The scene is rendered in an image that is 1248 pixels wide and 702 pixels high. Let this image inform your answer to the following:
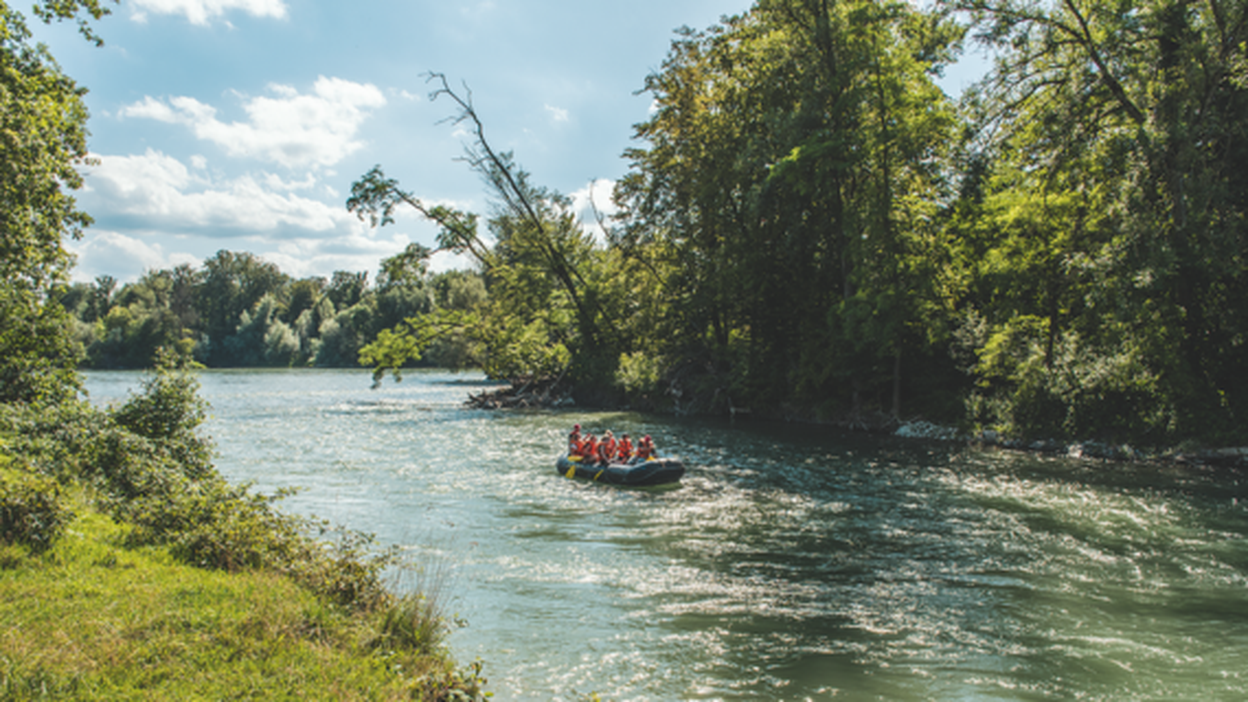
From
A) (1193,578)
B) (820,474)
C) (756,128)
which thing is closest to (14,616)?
(1193,578)

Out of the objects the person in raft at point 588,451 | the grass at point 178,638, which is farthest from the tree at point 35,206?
the person in raft at point 588,451

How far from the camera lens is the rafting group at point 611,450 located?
52.7 feet

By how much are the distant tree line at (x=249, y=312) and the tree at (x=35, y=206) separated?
44.6m

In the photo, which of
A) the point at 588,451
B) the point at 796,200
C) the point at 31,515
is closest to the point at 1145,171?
the point at 796,200

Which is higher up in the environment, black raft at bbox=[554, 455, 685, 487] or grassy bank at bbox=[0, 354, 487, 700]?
grassy bank at bbox=[0, 354, 487, 700]

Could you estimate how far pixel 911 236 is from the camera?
2258cm

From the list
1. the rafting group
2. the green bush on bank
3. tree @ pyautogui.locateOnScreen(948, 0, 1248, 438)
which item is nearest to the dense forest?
tree @ pyautogui.locateOnScreen(948, 0, 1248, 438)

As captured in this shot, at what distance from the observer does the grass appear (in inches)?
165

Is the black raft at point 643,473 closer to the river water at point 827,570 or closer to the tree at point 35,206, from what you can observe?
the river water at point 827,570

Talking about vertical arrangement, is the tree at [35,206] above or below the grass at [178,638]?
above

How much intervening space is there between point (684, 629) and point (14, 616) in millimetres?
5550

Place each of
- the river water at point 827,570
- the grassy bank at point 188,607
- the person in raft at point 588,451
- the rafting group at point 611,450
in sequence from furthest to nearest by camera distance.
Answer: the person in raft at point 588,451 < the rafting group at point 611,450 < the river water at point 827,570 < the grassy bank at point 188,607

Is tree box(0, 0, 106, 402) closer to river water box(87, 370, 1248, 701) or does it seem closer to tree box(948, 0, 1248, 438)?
river water box(87, 370, 1248, 701)

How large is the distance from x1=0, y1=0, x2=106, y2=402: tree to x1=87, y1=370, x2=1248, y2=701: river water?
4499 mm
